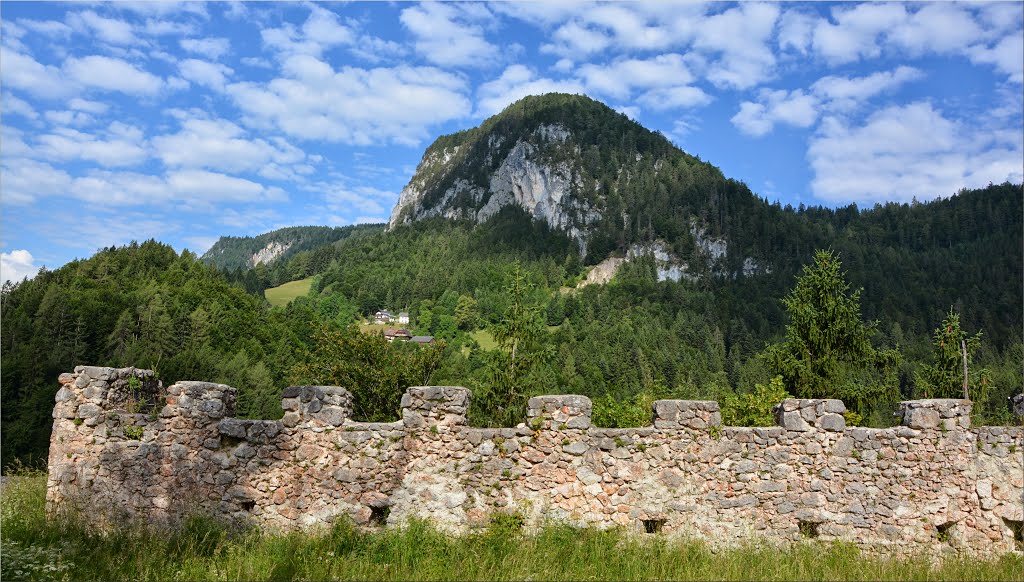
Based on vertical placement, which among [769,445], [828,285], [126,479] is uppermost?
[828,285]

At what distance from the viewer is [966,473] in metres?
8.24

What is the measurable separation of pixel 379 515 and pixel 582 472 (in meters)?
3.16

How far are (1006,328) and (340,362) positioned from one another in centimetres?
16381

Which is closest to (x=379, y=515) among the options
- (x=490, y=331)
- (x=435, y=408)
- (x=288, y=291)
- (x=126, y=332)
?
(x=435, y=408)

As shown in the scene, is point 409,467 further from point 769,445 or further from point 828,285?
point 828,285

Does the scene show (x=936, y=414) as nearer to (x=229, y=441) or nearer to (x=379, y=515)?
(x=379, y=515)

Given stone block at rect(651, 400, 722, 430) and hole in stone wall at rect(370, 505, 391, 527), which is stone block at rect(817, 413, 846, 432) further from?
hole in stone wall at rect(370, 505, 391, 527)

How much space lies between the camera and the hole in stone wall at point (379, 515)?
330 inches

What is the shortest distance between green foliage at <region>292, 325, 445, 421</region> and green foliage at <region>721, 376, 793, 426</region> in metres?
14.4

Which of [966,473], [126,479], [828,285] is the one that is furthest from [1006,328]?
[126,479]

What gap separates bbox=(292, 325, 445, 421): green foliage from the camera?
24984 millimetres

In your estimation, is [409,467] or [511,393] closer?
[409,467]

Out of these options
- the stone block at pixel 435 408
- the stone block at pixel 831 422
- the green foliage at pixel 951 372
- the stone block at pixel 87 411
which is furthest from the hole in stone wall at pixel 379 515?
the green foliage at pixel 951 372

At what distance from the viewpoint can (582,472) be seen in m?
8.31
